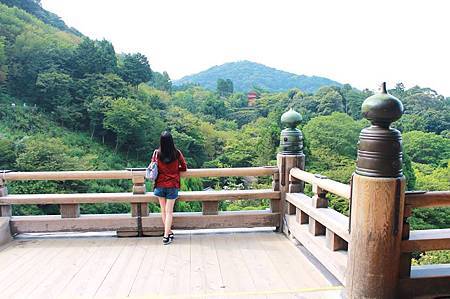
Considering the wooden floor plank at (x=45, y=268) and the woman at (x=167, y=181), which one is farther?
the woman at (x=167, y=181)

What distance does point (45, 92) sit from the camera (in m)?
34.7

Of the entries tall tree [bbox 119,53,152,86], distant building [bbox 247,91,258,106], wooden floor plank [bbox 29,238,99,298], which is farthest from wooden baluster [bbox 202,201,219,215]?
distant building [bbox 247,91,258,106]

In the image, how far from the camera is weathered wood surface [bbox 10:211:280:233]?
3.90 metres

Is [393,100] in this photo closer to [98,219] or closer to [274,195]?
[274,195]

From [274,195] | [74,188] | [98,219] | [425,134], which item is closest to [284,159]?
[274,195]

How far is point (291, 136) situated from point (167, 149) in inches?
56.1

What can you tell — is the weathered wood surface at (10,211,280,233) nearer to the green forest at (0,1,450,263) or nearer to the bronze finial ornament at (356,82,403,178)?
the bronze finial ornament at (356,82,403,178)

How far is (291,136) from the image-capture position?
404 centimetres

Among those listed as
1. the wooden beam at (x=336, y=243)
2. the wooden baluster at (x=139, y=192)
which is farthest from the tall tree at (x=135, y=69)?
the wooden beam at (x=336, y=243)

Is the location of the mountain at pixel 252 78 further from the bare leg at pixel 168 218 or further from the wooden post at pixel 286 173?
the bare leg at pixel 168 218

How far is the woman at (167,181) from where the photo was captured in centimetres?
378

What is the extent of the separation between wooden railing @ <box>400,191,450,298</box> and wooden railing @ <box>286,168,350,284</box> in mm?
373

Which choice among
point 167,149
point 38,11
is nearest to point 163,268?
point 167,149

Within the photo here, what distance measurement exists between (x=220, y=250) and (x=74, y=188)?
72.3ft
